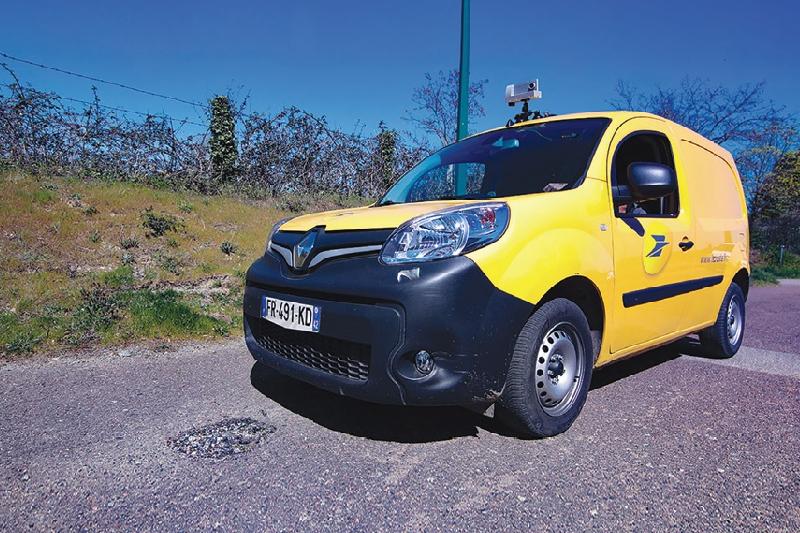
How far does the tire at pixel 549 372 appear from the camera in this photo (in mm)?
2500

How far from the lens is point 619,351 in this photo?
10.4ft

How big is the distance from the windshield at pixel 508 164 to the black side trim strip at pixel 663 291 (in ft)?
2.55

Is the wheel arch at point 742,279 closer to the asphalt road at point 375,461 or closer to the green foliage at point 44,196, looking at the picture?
the asphalt road at point 375,461

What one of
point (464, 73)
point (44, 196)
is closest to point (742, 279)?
point (464, 73)

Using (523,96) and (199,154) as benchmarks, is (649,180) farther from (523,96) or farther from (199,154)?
(199,154)

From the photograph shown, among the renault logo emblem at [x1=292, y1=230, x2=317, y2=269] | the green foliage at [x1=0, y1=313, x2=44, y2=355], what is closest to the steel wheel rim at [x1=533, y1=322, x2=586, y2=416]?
the renault logo emblem at [x1=292, y1=230, x2=317, y2=269]

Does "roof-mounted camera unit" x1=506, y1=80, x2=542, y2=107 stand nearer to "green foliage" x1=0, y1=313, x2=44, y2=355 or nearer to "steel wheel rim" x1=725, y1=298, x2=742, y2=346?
"steel wheel rim" x1=725, y1=298, x2=742, y2=346

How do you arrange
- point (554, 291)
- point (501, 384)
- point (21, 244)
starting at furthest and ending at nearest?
point (21, 244) < point (554, 291) < point (501, 384)

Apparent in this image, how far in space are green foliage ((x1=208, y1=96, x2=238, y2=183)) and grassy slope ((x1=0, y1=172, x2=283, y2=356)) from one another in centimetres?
152

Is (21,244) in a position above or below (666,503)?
above

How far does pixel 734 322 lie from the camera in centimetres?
477

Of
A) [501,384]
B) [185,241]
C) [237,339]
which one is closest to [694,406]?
[501,384]

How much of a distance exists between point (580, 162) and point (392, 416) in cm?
185

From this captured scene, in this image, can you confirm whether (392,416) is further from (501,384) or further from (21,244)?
(21,244)
